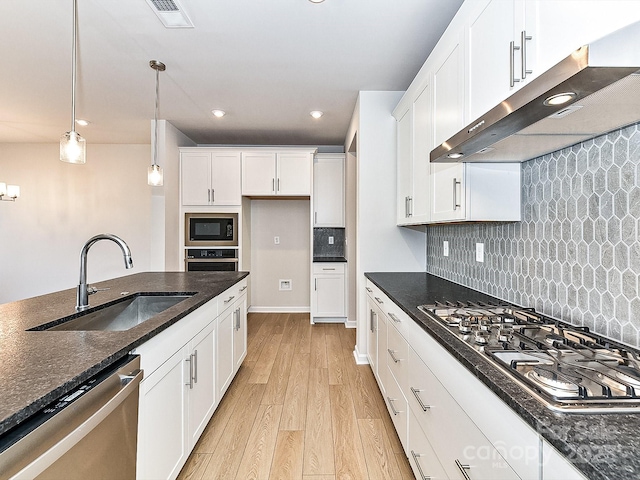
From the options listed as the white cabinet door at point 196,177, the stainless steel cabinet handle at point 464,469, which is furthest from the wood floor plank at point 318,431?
the white cabinet door at point 196,177

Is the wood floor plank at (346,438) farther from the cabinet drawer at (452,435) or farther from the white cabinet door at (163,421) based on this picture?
the white cabinet door at (163,421)

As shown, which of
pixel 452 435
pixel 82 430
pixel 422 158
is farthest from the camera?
pixel 422 158

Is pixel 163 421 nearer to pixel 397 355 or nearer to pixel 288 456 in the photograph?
pixel 288 456

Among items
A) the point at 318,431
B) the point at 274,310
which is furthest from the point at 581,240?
the point at 274,310

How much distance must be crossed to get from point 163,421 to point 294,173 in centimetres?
355

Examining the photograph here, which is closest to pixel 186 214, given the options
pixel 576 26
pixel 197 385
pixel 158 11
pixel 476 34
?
pixel 158 11

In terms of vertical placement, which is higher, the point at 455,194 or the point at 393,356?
the point at 455,194

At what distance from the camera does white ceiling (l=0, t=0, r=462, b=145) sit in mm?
2129

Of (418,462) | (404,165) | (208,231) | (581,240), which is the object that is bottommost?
(418,462)

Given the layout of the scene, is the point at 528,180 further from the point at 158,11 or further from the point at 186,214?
the point at 186,214

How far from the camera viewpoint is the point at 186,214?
457 centimetres

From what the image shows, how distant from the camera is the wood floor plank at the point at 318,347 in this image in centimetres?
331

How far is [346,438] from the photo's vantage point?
2.10 metres

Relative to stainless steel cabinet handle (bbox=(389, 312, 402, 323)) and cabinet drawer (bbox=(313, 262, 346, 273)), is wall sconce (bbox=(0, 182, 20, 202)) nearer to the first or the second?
cabinet drawer (bbox=(313, 262, 346, 273))
